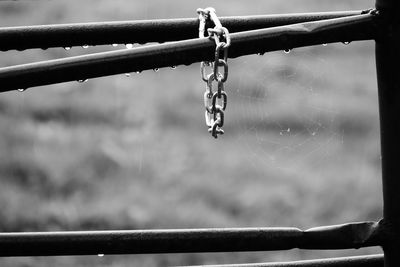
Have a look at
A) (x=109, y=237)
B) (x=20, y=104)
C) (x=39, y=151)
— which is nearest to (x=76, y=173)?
(x=39, y=151)

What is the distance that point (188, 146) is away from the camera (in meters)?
3.53

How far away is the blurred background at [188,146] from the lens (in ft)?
9.98

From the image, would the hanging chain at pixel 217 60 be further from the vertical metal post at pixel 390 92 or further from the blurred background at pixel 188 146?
the blurred background at pixel 188 146

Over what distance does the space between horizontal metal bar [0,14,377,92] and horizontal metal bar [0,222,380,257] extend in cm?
23

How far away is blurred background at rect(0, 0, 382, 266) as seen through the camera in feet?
9.98

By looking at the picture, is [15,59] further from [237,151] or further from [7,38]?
[7,38]

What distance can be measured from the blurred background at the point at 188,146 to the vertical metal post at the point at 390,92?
2.02 m

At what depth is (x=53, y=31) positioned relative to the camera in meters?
0.92

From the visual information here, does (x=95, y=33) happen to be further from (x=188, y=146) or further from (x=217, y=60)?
(x=188, y=146)

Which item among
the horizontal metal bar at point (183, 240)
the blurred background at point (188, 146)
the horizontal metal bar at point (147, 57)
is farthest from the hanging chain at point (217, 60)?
the blurred background at point (188, 146)

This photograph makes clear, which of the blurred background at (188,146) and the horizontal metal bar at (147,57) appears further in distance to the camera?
the blurred background at (188,146)

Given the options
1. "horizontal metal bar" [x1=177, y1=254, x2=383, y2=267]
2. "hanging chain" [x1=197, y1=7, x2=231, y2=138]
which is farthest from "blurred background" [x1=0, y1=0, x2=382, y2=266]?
"hanging chain" [x1=197, y1=7, x2=231, y2=138]

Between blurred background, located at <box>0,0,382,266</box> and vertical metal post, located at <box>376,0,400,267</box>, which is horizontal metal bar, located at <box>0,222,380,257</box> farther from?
blurred background, located at <box>0,0,382,266</box>

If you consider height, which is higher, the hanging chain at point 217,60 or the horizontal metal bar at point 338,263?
the hanging chain at point 217,60
